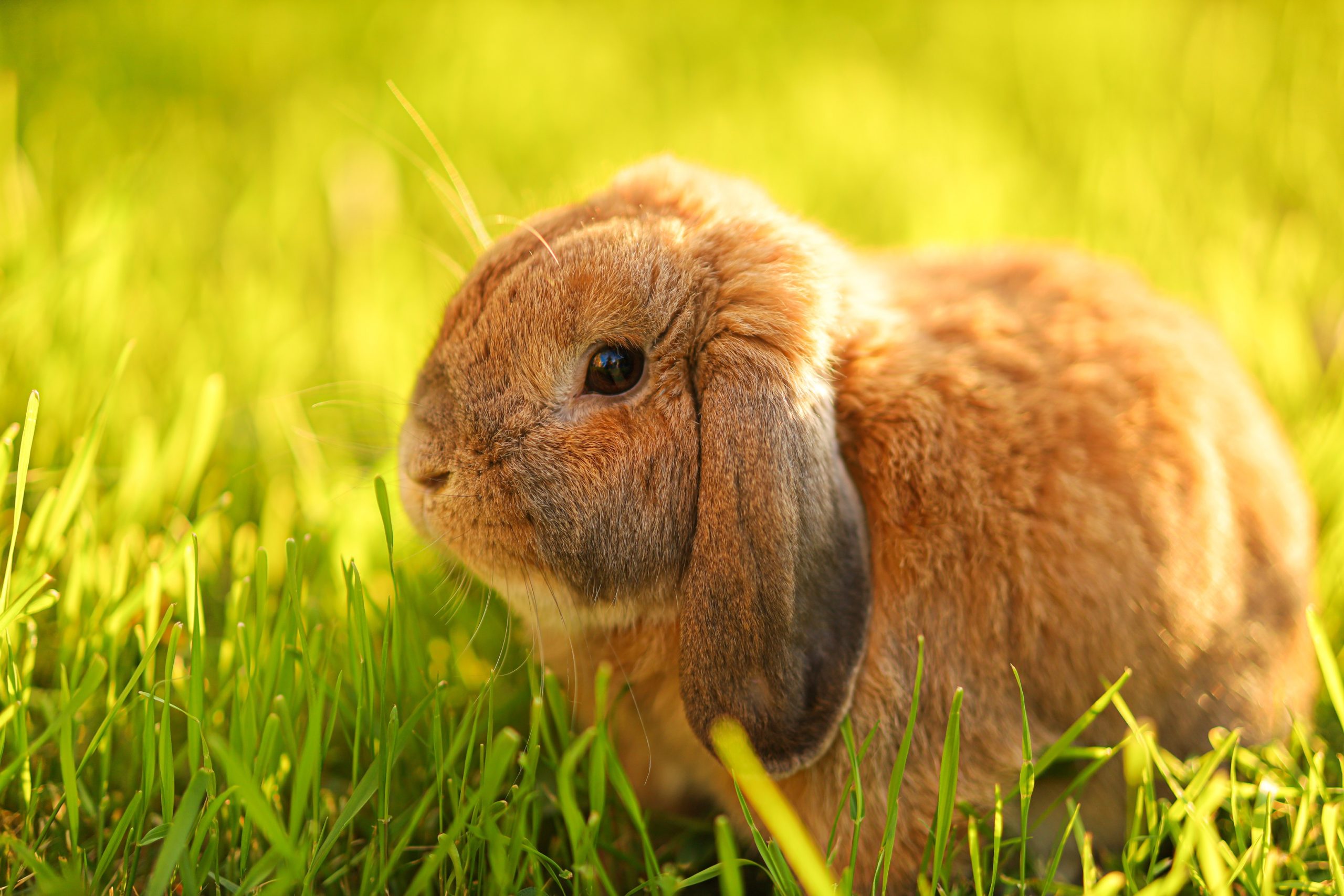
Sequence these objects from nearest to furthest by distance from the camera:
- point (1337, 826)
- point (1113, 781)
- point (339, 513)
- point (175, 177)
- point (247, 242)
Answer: point (1337, 826)
point (1113, 781)
point (339, 513)
point (247, 242)
point (175, 177)

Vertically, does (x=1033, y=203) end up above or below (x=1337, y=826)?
above

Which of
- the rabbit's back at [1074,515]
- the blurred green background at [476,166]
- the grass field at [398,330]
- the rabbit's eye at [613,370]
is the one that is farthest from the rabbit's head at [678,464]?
the blurred green background at [476,166]

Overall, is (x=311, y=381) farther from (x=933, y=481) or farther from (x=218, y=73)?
(x=218, y=73)

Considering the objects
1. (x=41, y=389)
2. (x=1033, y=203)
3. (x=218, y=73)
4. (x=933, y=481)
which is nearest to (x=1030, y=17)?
(x=1033, y=203)

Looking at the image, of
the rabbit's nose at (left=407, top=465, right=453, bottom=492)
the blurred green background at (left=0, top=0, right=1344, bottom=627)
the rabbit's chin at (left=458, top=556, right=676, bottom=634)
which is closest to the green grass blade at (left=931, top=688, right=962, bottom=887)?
the rabbit's chin at (left=458, top=556, right=676, bottom=634)

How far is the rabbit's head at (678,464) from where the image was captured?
1878mm

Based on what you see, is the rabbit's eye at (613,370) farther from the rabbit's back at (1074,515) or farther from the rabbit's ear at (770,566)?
the rabbit's back at (1074,515)

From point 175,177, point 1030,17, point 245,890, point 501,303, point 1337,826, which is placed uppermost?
point 1030,17

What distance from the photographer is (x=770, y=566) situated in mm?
1865

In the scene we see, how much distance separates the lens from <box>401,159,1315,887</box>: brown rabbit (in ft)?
6.32

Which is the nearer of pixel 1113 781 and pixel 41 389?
pixel 1113 781

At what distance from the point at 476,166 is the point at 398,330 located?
5.46 feet

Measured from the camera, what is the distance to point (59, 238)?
3.83 metres

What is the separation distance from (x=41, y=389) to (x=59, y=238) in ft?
3.98
